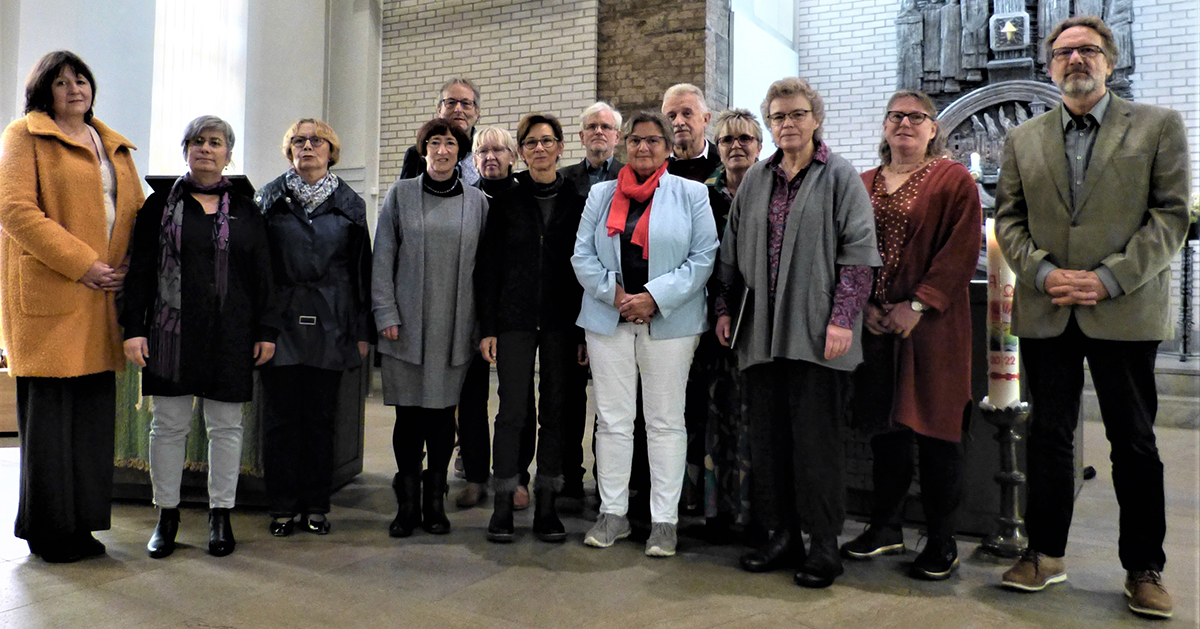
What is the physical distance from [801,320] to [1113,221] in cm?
92

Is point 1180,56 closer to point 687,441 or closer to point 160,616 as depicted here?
point 687,441

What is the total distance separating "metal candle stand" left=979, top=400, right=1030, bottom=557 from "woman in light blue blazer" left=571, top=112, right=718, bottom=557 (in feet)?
3.65

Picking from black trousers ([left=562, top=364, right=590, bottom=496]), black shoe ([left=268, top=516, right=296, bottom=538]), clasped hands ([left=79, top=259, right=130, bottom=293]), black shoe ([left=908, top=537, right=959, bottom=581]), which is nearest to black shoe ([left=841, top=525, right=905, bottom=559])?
black shoe ([left=908, top=537, right=959, bottom=581])

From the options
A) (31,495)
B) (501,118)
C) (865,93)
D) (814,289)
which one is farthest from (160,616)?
(865,93)

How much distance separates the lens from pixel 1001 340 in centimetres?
310

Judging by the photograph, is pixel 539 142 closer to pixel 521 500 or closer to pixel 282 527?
pixel 521 500

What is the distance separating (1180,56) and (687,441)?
7764mm

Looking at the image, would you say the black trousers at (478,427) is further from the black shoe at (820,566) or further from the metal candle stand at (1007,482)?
the metal candle stand at (1007,482)

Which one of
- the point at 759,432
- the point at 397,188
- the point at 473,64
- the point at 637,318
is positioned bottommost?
the point at 759,432

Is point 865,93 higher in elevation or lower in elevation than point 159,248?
higher

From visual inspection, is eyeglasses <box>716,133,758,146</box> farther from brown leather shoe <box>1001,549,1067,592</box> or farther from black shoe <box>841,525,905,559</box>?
brown leather shoe <box>1001,549,1067,592</box>

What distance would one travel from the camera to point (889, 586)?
2.74 m

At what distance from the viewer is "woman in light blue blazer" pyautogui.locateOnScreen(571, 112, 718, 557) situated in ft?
9.84

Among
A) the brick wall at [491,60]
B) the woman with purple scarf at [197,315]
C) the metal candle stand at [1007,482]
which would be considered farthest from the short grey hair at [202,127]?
the brick wall at [491,60]
